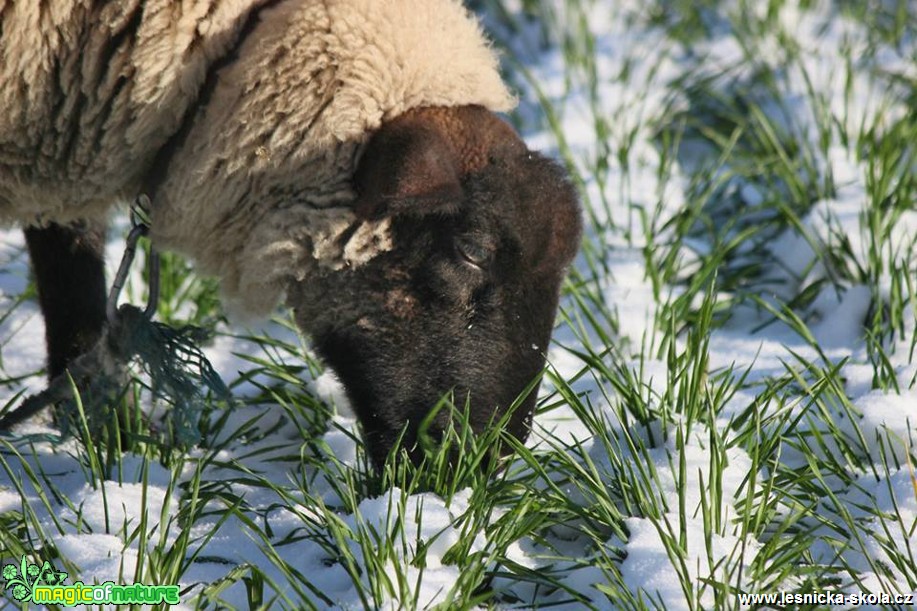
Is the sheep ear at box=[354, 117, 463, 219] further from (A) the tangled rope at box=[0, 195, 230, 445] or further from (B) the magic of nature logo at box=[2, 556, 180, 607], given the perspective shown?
(B) the magic of nature logo at box=[2, 556, 180, 607]

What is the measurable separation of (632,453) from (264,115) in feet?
3.75

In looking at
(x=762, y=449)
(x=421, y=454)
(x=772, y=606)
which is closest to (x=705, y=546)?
(x=772, y=606)

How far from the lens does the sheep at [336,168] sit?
268 cm

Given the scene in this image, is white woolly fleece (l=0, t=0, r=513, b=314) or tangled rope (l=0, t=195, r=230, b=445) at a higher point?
white woolly fleece (l=0, t=0, r=513, b=314)

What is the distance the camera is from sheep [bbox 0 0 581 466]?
268 cm

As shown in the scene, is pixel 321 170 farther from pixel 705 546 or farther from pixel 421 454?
pixel 705 546

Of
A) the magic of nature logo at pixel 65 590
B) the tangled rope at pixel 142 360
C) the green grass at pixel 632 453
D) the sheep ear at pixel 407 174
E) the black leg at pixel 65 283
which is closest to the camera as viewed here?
the magic of nature logo at pixel 65 590

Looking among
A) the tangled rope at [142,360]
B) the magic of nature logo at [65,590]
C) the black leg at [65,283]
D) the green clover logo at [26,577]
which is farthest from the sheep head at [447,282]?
the black leg at [65,283]

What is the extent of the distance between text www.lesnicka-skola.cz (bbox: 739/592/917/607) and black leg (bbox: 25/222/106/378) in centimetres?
210

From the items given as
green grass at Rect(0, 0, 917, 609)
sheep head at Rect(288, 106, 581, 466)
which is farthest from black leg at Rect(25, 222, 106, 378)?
sheep head at Rect(288, 106, 581, 466)

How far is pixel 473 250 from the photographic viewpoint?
8.97 ft

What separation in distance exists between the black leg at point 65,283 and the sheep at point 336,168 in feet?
1.81

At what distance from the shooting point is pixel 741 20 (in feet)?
17.9

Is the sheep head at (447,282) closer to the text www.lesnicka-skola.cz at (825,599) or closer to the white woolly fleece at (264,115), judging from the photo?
the white woolly fleece at (264,115)
